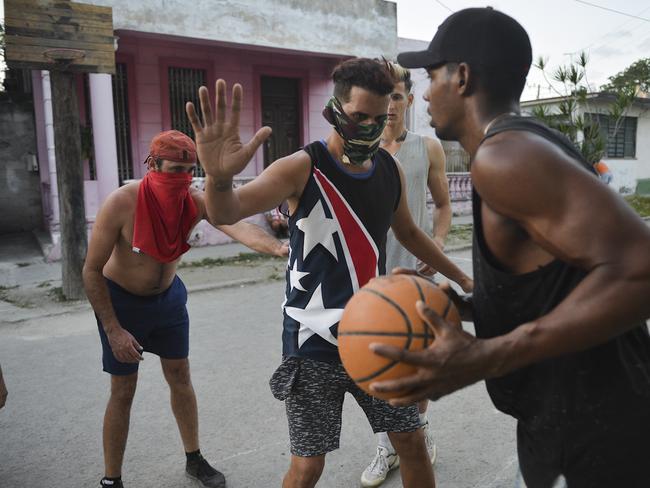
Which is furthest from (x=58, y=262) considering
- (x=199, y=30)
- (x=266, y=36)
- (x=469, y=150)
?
(x=469, y=150)

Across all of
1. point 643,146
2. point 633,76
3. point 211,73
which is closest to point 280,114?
point 211,73

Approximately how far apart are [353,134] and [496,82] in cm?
103

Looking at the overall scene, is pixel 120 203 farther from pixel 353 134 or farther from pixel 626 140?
pixel 626 140

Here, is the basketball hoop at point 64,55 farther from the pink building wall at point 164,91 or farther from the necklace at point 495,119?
the necklace at point 495,119

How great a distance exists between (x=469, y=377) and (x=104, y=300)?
2.32 m

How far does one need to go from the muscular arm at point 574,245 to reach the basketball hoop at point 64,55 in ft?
23.5

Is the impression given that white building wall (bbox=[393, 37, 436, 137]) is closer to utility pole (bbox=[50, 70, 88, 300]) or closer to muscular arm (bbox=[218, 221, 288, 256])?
utility pole (bbox=[50, 70, 88, 300])

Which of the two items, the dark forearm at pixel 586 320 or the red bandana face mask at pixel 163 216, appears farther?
the red bandana face mask at pixel 163 216

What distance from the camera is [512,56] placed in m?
1.58

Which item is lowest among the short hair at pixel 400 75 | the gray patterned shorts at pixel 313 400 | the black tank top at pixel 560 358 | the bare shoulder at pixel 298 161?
the gray patterned shorts at pixel 313 400

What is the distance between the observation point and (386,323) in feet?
5.41

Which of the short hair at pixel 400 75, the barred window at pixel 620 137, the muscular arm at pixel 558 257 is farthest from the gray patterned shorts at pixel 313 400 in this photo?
the barred window at pixel 620 137

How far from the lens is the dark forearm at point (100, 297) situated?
3.08 m

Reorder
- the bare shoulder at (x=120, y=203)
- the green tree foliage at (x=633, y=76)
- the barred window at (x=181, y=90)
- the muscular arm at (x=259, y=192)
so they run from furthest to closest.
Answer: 1. the green tree foliage at (x=633, y=76)
2. the barred window at (x=181, y=90)
3. the bare shoulder at (x=120, y=203)
4. the muscular arm at (x=259, y=192)
